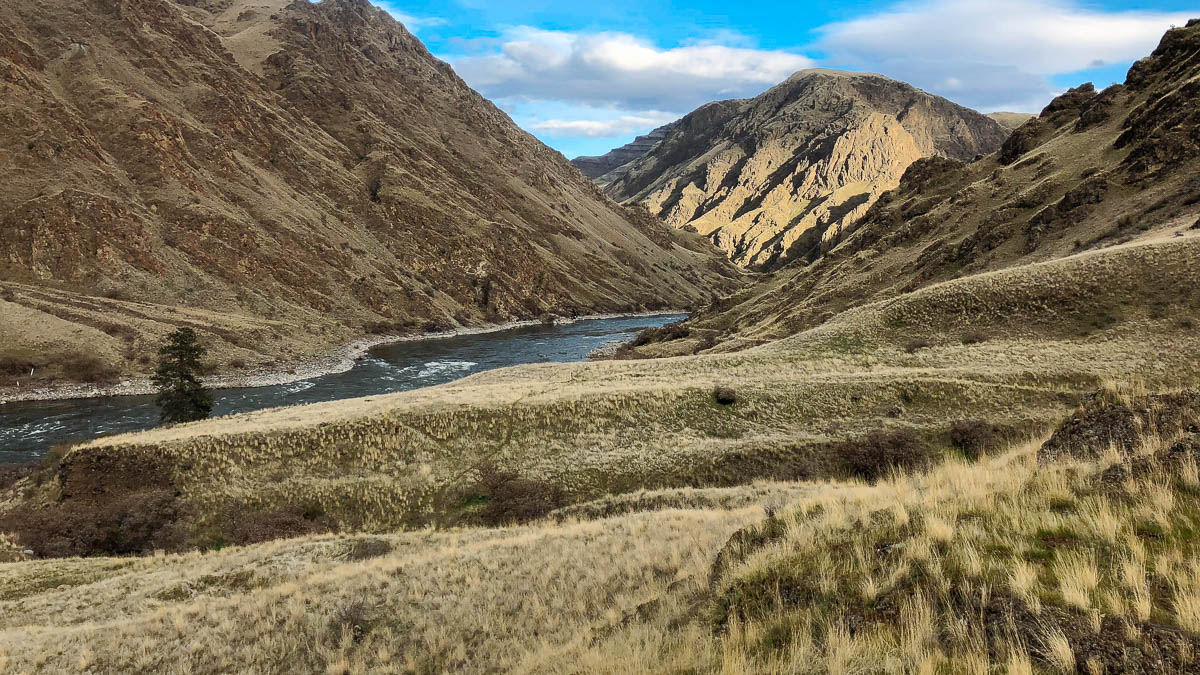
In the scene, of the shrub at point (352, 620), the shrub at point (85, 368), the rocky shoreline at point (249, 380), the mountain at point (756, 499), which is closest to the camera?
the mountain at point (756, 499)

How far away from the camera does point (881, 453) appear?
960 inches

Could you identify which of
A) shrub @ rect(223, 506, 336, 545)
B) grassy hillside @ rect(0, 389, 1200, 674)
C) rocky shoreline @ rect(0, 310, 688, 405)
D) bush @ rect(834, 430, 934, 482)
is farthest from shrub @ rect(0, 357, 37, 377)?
bush @ rect(834, 430, 934, 482)

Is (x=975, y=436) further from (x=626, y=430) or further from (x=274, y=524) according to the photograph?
(x=274, y=524)

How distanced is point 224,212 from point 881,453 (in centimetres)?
12718

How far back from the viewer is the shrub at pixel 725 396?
99.5ft

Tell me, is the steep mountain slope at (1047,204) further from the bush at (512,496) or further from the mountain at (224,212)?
the mountain at (224,212)

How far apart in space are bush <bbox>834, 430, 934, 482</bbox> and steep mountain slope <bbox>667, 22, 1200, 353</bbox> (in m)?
15.5

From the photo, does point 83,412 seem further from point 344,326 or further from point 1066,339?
point 1066,339

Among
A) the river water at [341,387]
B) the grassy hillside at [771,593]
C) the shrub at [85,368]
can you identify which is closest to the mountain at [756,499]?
the grassy hillside at [771,593]

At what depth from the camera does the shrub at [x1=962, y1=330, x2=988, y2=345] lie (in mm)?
32969

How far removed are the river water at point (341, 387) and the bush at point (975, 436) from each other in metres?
55.2

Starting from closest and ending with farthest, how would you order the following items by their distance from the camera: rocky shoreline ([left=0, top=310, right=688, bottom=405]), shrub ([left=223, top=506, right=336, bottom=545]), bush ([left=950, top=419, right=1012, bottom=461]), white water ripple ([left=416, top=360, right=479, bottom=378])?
1. bush ([left=950, top=419, right=1012, bottom=461])
2. shrub ([left=223, top=506, right=336, bottom=545])
3. rocky shoreline ([left=0, top=310, right=688, bottom=405])
4. white water ripple ([left=416, top=360, right=479, bottom=378])

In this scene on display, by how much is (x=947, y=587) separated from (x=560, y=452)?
2306 centimetres

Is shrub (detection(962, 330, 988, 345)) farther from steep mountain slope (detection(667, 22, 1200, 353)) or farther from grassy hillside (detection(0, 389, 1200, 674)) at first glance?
grassy hillside (detection(0, 389, 1200, 674))
